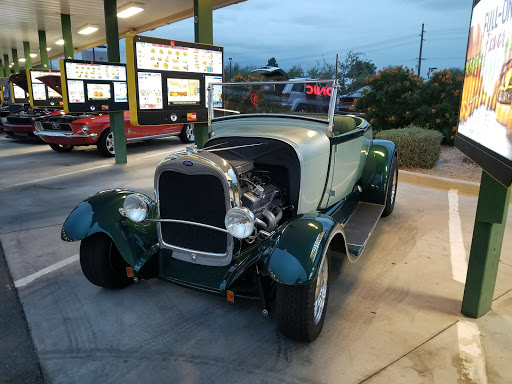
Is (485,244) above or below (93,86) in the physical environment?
below

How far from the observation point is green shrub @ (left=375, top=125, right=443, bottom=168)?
709 centimetres

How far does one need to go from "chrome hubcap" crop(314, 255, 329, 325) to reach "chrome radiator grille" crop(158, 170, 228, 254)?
27.4 inches

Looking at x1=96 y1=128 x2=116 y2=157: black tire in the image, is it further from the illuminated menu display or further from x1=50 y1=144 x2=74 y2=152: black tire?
the illuminated menu display

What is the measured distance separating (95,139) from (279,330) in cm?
846

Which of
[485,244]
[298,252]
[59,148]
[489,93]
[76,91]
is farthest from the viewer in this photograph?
[59,148]

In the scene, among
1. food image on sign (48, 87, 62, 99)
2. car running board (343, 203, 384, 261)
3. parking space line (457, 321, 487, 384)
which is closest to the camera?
parking space line (457, 321, 487, 384)

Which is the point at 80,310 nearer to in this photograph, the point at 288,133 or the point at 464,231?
the point at 288,133

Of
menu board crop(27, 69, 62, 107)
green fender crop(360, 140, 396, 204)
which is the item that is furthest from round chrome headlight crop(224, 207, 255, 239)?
menu board crop(27, 69, 62, 107)

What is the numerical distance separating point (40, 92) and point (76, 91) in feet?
14.2

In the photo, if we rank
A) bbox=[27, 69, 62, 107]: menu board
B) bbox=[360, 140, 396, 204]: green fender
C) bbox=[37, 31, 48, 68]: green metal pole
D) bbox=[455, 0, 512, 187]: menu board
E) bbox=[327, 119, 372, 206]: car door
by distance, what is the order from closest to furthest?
bbox=[455, 0, 512, 187]: menu board → bbox=[327, 119, 372, 206]: car door → bbox=[360, 140, 396, 204]: green fender → bbox=[27, 69, 62, 107]: menu board → bbox=[37, 31, 48, 68]: green metal pole

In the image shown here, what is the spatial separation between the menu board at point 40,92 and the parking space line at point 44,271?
899cm

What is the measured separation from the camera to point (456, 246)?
409 cm

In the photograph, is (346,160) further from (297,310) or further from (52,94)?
(52,94)

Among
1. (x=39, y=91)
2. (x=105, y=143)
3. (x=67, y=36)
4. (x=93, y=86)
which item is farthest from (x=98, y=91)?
(x=39, y=91)
